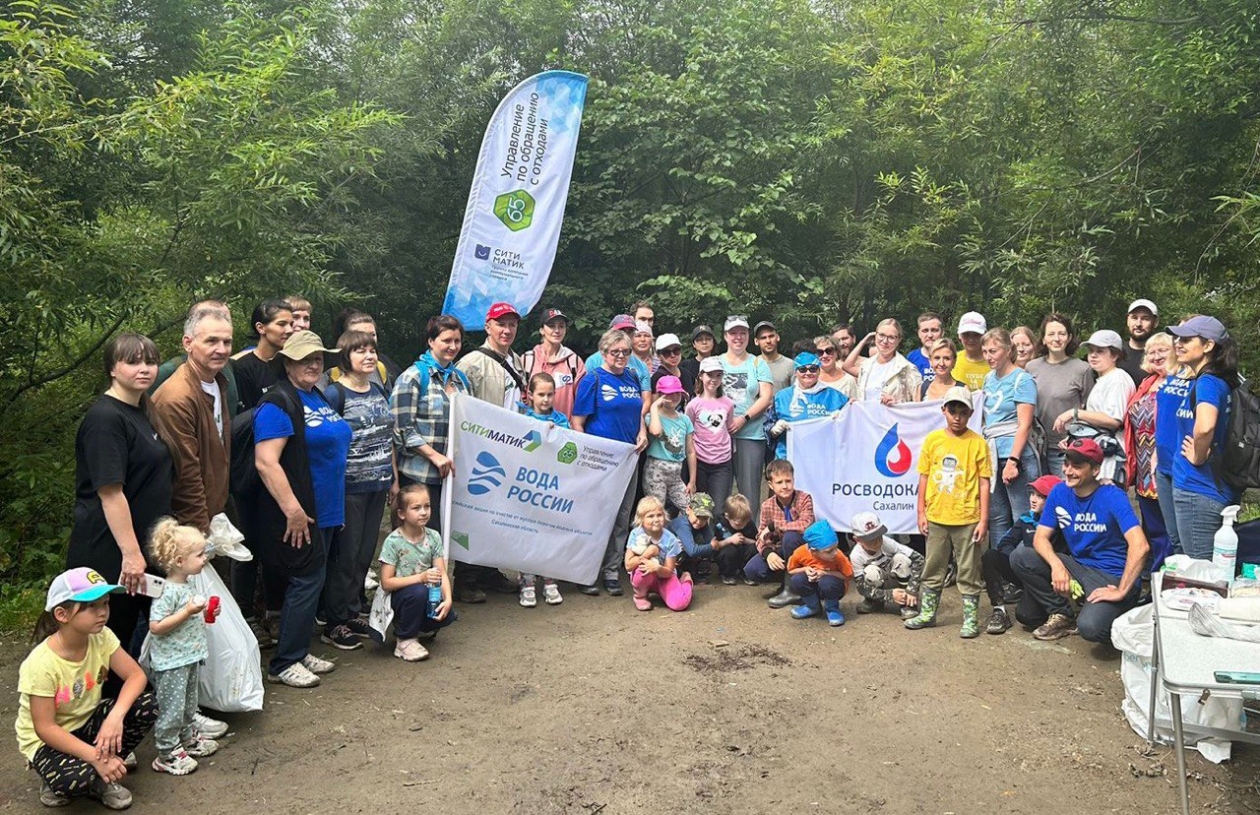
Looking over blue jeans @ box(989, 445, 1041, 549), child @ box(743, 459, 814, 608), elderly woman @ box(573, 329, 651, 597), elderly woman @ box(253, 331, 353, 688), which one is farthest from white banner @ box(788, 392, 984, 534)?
elderly woman @ box(253, 331, 353, 688)

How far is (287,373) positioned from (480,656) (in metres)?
1.85

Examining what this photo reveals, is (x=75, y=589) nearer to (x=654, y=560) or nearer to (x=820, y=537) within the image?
(x=654, y=560)

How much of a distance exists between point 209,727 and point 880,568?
3.98 metres

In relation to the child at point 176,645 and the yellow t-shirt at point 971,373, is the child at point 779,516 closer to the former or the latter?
the yellow t-shirt at point 971,373

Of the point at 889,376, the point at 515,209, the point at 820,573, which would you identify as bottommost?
the point at 820,573

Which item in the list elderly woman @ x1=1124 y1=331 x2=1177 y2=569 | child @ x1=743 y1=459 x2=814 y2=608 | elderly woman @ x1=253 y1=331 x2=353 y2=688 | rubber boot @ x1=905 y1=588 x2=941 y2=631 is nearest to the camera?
elderly woman @ x1=253 y1=331 x2=353 y2=688

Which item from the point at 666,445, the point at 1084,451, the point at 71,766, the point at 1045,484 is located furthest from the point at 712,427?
the point at 71,766

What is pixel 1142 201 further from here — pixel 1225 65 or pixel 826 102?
pixel 826 102

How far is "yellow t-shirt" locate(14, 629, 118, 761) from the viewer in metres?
3.50

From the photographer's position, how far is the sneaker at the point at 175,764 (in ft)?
13.0

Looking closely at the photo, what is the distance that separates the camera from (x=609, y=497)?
6.75 meters

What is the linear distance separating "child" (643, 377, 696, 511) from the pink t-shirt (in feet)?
0.79

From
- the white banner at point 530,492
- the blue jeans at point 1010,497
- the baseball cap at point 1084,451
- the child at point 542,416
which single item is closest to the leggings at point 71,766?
the white banner at point 530,492

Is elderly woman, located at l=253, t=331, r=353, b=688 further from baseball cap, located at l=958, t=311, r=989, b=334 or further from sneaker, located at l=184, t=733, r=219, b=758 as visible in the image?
baseball cap, located at l=958, t=311, r=989, b=334
